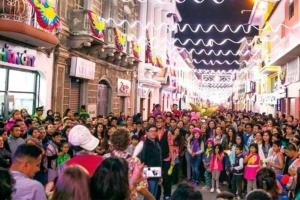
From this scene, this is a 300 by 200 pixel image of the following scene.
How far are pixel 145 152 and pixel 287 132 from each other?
5.05 meters

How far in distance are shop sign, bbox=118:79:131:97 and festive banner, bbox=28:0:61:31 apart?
10.7m

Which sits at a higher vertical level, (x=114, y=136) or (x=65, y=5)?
(x=65, y=5)

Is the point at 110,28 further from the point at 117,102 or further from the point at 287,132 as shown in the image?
the point at 287,132

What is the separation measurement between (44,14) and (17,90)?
258 centimetres

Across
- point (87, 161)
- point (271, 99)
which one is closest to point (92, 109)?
point (87, 161)

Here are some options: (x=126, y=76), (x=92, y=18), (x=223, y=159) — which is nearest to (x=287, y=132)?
(x=223, y=159)

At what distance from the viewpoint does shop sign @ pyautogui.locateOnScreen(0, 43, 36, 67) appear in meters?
11.5

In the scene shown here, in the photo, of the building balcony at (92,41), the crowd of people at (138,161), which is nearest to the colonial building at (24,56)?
the crowd of people at (138,161)

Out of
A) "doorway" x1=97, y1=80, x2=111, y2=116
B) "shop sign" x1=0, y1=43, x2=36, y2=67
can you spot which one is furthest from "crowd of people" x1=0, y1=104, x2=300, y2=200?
"doorway" x1=97, y1=80, x2=111, y2=116

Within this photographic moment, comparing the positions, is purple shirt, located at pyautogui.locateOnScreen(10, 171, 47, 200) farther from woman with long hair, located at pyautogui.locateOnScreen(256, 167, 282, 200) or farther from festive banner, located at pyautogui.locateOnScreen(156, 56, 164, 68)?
festive banner, located at pyautogui.locateOnScreen(156, 56, 164, 68)

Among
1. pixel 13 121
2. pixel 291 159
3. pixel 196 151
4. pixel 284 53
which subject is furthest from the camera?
pixel 284 53

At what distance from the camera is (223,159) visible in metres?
10.8

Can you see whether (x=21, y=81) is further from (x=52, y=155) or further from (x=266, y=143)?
(x=266, y=143)

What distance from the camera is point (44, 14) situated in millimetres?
12469
